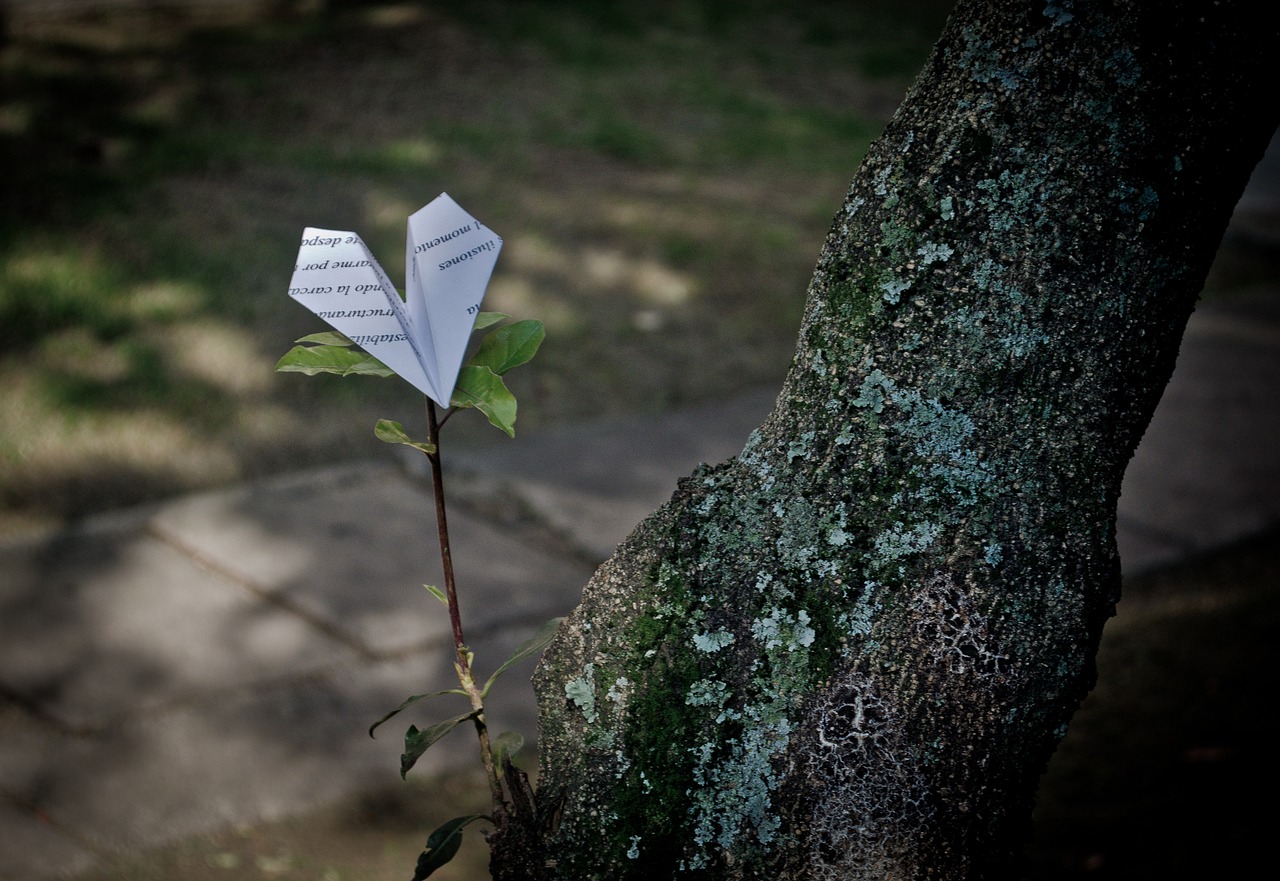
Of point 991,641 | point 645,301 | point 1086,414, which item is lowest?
point 645,301

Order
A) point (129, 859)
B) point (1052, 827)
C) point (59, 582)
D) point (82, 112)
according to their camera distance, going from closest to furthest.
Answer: point (129, 859)
point (1052, 827)
point (59, 582)
point (82, 112)

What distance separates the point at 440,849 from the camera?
4.54ft

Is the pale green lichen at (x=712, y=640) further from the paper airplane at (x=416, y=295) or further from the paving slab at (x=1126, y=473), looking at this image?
the paving slab at (x=1126, y=473)

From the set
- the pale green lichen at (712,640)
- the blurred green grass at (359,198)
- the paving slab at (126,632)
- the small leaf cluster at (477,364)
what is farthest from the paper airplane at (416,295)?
the blurred green grass at (359,198)

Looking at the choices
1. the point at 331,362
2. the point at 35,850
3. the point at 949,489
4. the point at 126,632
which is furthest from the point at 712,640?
the point at 126,632

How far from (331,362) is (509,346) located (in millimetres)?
207

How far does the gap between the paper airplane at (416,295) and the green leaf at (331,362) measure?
0.16 feet

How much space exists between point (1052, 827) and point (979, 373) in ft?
6.72

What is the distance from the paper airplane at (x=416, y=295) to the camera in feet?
3.95

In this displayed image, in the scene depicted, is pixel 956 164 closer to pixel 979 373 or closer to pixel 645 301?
pixel 979 373

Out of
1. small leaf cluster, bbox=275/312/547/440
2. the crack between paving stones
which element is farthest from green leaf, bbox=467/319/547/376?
the crack between paving stones

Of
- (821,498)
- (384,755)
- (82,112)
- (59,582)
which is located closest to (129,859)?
(384,755)

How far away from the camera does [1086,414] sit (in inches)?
49.7

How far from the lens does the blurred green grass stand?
4.34 m
